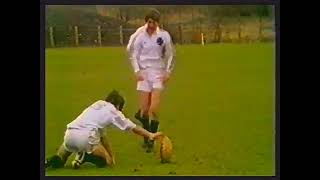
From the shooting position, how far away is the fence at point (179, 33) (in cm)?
3703

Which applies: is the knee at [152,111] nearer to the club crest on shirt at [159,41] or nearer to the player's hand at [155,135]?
the player's hand at [155,135]

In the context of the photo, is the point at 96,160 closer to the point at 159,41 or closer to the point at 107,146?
the point at 107,146

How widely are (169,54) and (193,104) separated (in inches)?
22.6

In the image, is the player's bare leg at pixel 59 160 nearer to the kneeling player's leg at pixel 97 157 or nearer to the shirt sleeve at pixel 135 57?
the kneeling player's leg at pixel 97 157

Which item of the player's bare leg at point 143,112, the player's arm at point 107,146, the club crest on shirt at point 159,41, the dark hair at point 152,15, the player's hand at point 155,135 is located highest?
the dark hair at point 152,15

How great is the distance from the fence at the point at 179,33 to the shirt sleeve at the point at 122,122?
754 mm

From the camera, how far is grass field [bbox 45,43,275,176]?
121 ft

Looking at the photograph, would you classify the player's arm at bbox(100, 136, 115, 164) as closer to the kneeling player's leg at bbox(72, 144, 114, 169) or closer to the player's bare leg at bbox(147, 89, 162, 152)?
the kneeling player's leg at bbox(72, 144, 114, 169)

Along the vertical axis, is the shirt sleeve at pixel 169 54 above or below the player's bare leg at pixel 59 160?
above

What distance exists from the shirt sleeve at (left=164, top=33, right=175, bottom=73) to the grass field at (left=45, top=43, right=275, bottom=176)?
7cm

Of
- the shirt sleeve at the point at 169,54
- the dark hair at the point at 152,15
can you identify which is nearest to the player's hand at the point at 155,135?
the shirt sleeve at the point at 169,54

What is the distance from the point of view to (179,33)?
37.1m

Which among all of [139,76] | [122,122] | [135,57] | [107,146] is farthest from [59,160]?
[135,57]
